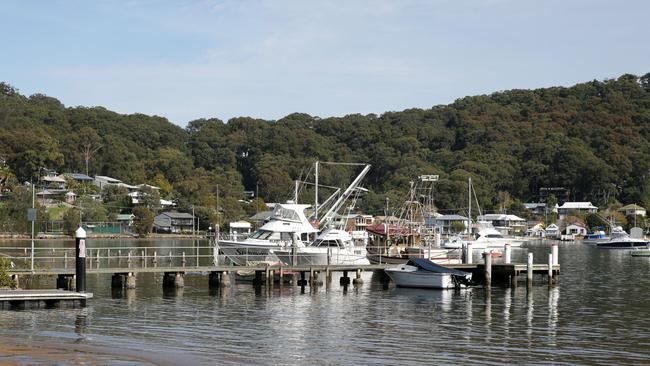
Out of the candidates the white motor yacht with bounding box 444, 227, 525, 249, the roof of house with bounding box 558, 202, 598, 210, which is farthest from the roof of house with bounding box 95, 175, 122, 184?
the roof of house with bounding box 558, 202, 598, 210

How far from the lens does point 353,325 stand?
3741 cm

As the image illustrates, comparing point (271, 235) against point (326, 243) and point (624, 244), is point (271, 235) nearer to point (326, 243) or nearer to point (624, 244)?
point (326, 243)

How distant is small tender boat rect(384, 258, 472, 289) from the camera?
51969 mm

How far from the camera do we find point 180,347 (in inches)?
1217

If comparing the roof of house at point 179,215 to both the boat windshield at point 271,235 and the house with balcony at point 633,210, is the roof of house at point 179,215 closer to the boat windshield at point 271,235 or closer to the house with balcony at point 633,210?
the house with balcony at point 633,210

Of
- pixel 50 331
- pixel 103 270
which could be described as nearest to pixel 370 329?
pixel 50 331

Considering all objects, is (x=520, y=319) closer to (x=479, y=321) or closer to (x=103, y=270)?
(x=479, y=321)

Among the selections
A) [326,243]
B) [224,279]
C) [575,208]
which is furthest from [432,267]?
[575,208]

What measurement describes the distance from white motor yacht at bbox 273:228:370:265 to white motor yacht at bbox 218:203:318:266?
0.61 m

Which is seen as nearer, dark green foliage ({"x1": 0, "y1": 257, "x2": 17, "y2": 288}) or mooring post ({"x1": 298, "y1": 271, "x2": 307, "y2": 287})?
dark green foliage ({"x1": 0, "y1": 257, "x2": 17, "y2": 288})

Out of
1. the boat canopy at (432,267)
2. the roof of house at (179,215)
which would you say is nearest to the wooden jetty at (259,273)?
the boat canopy at (432,267)

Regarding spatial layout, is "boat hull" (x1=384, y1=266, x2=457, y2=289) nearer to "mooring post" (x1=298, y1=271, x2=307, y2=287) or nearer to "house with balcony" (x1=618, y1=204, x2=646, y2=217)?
"mooring post" (x1=298, y1=271, x2=307, y2=287)

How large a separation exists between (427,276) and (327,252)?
804 centimetres

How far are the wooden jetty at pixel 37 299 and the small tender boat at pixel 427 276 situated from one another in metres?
20.4
